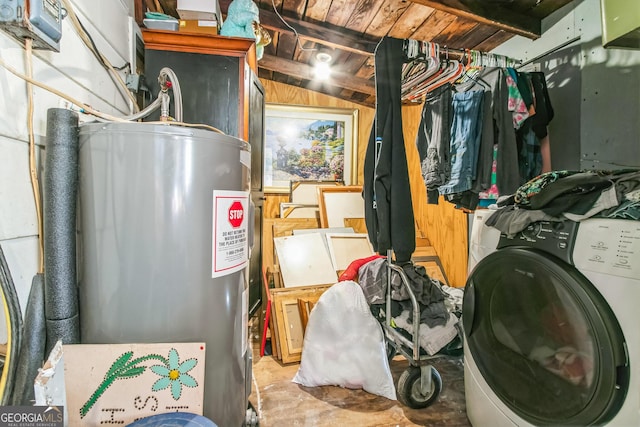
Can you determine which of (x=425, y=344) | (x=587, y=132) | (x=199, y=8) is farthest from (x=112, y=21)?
(x=587, y=132)

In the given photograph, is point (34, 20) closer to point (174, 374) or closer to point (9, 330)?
point (9, 330)

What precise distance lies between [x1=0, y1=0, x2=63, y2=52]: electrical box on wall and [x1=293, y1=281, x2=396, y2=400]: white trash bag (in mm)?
1516

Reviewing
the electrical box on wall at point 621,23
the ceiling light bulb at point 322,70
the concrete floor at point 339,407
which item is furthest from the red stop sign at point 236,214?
the ceiling light bulb at point 322,70

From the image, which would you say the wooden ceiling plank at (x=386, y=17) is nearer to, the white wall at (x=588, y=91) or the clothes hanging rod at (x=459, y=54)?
the clothes hanging rod at (x=459, y=54)

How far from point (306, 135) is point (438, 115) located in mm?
1763

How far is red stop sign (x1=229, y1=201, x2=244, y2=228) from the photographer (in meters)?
0.86

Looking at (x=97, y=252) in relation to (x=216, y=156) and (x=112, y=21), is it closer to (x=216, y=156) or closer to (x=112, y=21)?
(x=216, y=156)

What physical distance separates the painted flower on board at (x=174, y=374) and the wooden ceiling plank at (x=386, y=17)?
2.19 meters

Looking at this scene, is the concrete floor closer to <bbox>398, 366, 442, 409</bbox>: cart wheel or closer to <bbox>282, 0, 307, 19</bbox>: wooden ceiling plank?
<bbox>398, 366, 442, 409</bbox>: cart wheel

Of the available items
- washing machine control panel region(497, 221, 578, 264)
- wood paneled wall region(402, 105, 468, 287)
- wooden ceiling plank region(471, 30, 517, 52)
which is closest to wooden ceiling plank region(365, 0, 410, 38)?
wooden ceiling plank region(471, 30, 517, 52)

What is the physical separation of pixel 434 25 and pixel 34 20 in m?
2.20

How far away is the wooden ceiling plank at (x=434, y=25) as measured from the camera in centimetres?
198

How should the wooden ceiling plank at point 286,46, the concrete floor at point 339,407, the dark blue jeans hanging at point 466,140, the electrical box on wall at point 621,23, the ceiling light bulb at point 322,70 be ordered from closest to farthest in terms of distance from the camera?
the electrical box on wall at point 621,23, the concrete floor at point 339,407, the dark blue jeans hanging at point 466,140, the wooden ceiling plank at point 286,46, the ceiling light bulb at point 322,70

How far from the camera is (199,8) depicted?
1.60m
